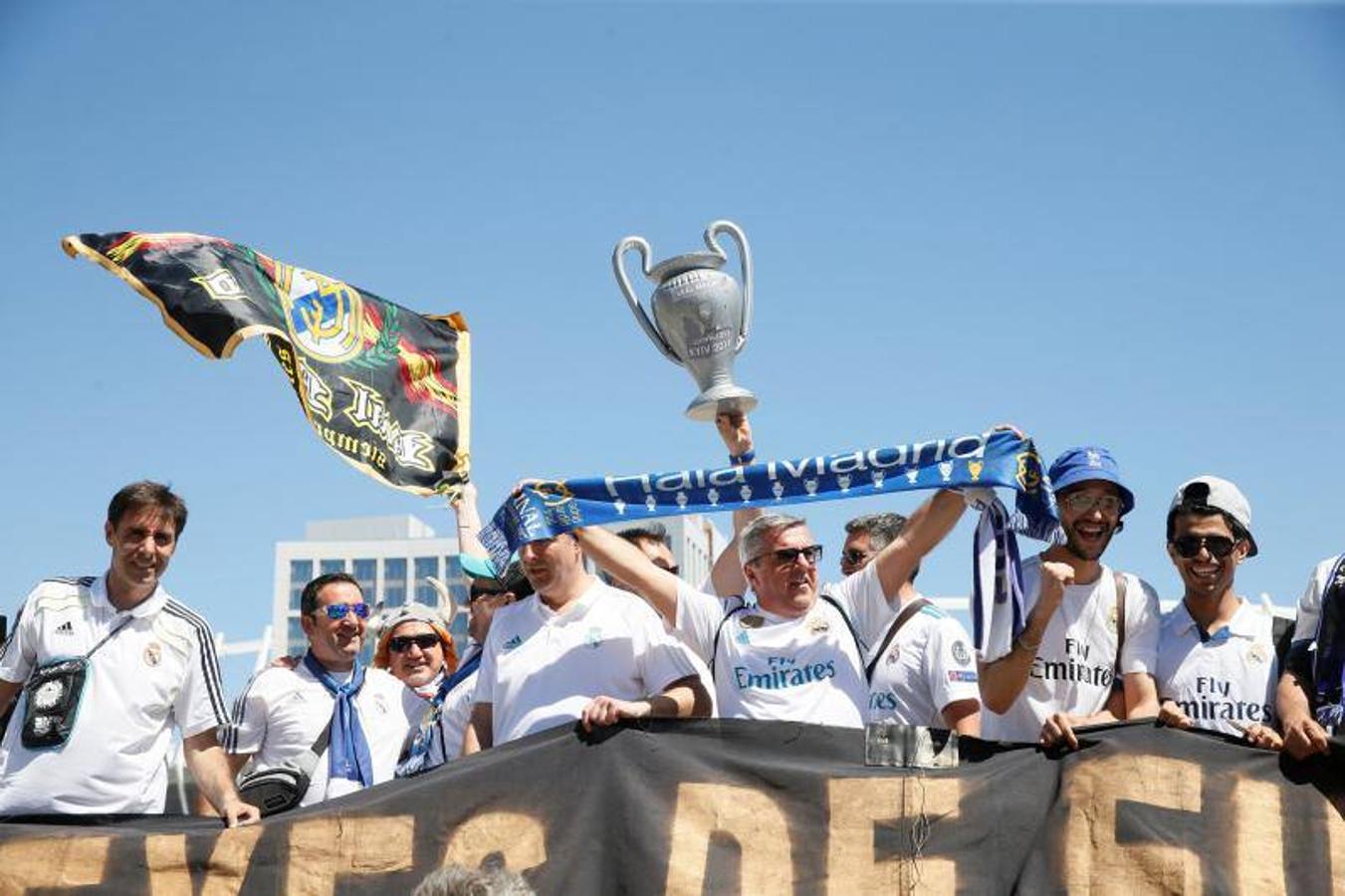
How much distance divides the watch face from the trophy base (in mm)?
3022

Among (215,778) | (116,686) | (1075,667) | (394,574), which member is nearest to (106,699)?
(116,686)

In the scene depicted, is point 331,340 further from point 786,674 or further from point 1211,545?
point 1211,545

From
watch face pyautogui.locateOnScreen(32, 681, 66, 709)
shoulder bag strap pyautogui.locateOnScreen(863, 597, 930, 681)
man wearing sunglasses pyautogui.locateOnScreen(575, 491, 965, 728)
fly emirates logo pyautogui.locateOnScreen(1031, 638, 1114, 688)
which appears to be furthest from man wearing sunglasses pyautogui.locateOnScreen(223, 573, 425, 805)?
fly emirates logo pyautogui.locateOnScreen(1031, 638, 1114, 688)

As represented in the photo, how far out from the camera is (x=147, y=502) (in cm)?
654

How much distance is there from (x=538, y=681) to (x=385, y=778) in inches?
44.9

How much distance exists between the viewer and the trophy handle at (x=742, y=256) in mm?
8008

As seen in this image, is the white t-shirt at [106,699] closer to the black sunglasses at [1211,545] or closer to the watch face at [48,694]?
the watch face at [48,694]

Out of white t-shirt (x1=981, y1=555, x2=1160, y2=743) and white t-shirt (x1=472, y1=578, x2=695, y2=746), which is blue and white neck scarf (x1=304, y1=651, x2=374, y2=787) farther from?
white t-shirt (x1=981, y1=555, x2=1160, y2=743)

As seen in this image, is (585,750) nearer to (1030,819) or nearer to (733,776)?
(733,776)

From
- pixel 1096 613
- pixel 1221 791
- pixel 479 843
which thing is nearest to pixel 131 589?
pixel 479 843

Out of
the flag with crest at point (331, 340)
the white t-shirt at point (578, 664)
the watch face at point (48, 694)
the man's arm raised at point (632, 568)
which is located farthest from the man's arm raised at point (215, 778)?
the flag with crest at point (331, 340)

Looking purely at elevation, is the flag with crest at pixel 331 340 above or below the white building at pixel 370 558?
below

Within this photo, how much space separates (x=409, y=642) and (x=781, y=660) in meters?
2.53

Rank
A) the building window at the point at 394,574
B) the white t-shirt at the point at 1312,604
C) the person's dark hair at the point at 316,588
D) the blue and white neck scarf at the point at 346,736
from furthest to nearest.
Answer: the building window at the point at 394,574, the person's dark hair at the point at 316,588, the blue and white neck scarf at the point at 346,736, the white t-shirt at the point at 1312,604
